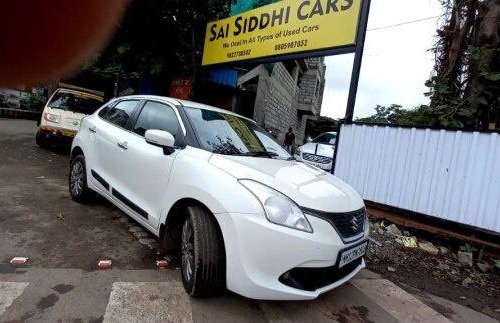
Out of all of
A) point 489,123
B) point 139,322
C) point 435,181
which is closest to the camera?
point 139,322

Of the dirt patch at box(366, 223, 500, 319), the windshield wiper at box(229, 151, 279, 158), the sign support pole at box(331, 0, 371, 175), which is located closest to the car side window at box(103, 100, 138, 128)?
the windshield wiper at box(229, 151, 279, 158)

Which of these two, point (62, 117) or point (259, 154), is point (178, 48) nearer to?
point (62, 117)

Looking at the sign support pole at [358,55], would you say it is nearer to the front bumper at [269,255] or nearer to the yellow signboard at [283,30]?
the yellow signboard at [283,30]

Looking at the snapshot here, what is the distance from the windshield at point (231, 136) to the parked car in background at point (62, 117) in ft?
20.2

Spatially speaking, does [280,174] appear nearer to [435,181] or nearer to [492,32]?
[435,181]

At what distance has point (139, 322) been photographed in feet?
8.29

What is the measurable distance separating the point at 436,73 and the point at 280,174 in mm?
6652

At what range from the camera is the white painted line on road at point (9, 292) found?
2529 millimetres

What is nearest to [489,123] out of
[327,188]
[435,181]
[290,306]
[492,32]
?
[492,32]

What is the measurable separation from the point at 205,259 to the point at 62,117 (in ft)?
25.2

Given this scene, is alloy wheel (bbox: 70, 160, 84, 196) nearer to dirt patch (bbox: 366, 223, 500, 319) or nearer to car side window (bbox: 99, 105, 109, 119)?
car side window (bbox: 99, 105, 109, 119)

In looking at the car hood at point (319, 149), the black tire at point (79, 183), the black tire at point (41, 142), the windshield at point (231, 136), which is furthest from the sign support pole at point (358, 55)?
the black tire at point (41, 142)

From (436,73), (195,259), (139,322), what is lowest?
(139,322)

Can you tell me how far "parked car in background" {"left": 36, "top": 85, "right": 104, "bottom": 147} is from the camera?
8.83 meters
